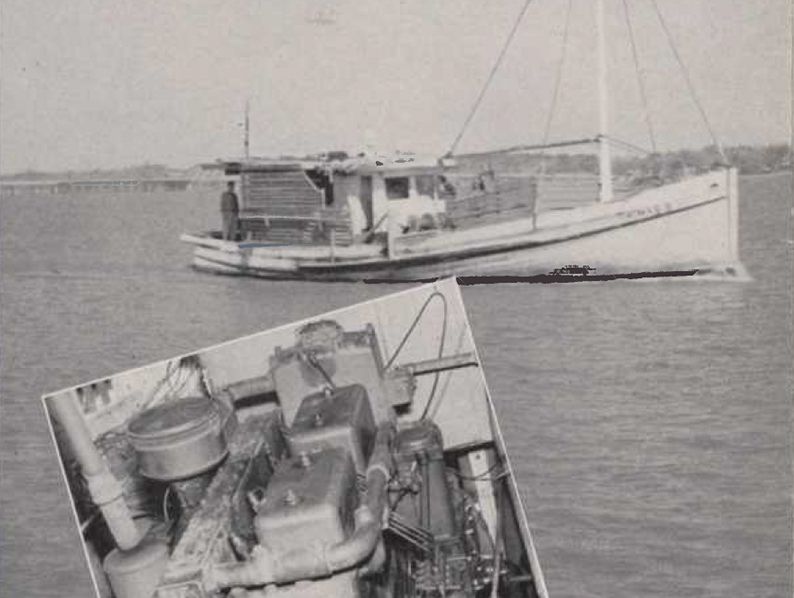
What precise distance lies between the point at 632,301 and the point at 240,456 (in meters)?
3.39

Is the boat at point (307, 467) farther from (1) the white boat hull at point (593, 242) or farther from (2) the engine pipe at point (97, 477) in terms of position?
(1) the white boat hull at point (593, 242)

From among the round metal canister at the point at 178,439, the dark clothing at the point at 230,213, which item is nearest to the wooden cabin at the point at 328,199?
the dark clothing at the point at 230,213

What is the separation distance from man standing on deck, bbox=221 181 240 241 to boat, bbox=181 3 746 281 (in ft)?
0.63

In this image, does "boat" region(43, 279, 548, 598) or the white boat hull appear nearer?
"boat" region(43, 279, 548, 598)

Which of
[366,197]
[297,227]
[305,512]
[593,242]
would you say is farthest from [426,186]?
[305,512]

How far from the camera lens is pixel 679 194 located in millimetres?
7355

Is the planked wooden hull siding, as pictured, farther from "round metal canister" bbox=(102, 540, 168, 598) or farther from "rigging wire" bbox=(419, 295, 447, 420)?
"round metal canister" bbox=(102, 540, 168, 598)

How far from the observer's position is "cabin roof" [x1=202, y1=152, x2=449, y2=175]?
351 inches

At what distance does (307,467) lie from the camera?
2.56 metres

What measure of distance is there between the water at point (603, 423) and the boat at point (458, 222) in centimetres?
121

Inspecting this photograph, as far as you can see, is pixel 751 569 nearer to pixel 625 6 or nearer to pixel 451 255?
pixel 625 6

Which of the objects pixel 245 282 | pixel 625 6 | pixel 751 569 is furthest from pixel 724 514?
pixel 245 282

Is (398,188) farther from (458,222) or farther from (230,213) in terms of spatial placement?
(230,213)

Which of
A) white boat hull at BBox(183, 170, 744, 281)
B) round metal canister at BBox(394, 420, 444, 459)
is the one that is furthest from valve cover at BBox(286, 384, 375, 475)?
white boat hull at BBox(183, 170, 744, 281)
